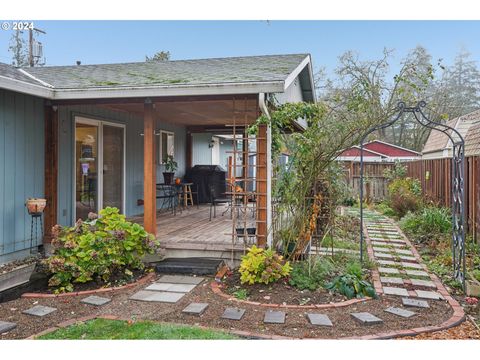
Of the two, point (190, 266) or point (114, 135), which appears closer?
point (190, 266)

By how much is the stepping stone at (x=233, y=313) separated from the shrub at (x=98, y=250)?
5.75ft

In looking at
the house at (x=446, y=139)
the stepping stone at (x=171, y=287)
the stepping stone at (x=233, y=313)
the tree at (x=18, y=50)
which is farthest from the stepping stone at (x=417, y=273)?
the tree at (x=18, y=50)

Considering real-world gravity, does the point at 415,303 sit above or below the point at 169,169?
below

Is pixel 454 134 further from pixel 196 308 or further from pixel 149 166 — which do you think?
pixel 196 308

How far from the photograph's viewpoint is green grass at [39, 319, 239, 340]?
3391 mm

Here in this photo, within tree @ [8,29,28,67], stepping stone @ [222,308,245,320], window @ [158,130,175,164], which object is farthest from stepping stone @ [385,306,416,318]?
tree @ [8,29,28,67]

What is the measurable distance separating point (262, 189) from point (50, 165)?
129 inches

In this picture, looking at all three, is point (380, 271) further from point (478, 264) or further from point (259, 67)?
point (259, 67)

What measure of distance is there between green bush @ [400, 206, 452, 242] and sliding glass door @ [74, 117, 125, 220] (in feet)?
19.7

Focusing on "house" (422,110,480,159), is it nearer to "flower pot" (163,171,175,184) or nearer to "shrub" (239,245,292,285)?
"flower pot" (163,171,175,184)

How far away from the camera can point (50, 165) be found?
6277mm

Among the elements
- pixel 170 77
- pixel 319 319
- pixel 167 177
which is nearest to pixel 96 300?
pixel 319 319

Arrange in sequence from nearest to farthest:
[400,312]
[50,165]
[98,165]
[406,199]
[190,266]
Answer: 1. [400,312]
2. [190,266]
3. [50,165]
4. [98,165]
5. [406,199]
